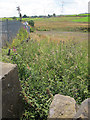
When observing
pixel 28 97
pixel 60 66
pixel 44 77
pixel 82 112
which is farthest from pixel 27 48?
pixel 82 112

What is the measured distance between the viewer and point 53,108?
1703 mm

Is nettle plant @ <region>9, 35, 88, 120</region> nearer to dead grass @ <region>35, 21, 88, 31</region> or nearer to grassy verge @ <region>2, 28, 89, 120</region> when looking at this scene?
grassy verge @ <region>2, 28, 89, 120</region>

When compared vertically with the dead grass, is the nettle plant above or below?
below

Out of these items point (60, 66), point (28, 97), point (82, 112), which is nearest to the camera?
point (82, 112)

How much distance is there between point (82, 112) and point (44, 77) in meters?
2.07

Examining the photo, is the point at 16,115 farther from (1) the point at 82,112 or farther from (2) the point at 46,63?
(2) the point at 46,63

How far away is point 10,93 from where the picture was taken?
7.06 feet

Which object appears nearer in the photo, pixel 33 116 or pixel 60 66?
pixel 33 116

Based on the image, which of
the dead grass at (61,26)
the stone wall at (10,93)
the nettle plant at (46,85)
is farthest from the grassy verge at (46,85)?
the dead grass at (61,26)

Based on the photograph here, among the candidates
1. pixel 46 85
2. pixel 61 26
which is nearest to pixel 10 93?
pixel 46 85

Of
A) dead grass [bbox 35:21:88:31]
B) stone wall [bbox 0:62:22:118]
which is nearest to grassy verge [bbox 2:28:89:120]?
stone wall [bbox 0:62:22:118]

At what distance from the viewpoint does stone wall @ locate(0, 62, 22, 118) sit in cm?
198

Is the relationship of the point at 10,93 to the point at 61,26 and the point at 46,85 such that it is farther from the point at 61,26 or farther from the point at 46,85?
the point at 61,26

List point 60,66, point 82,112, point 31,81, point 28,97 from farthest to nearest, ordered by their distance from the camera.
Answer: point 60,66 < point 31,81 < point 28,97 < point 82,112
